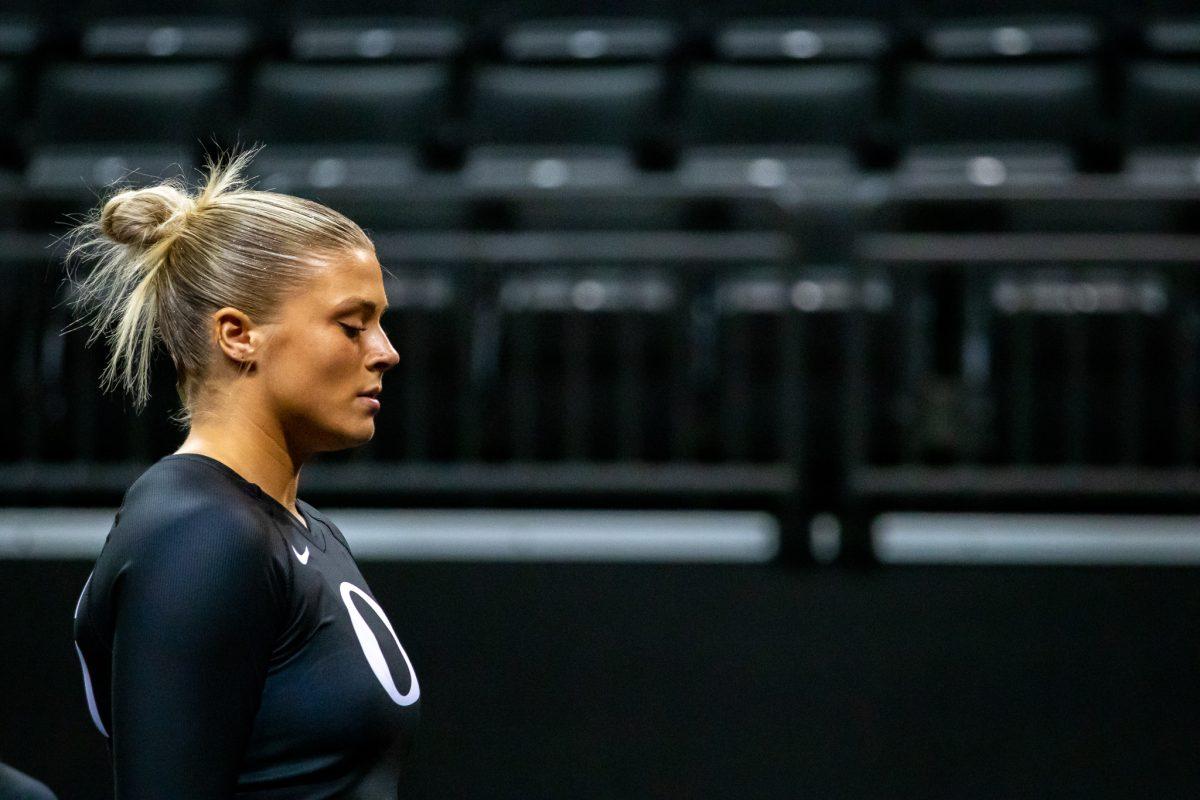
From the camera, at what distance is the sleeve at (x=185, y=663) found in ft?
2.60

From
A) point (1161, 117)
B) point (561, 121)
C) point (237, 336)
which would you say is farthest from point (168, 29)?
point (237, 336)

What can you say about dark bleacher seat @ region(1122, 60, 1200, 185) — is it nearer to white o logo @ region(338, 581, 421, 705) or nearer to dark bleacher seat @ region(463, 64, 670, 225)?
dark bleacher seat @ region(463, 64, 670, 225)

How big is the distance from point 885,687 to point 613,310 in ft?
2.84

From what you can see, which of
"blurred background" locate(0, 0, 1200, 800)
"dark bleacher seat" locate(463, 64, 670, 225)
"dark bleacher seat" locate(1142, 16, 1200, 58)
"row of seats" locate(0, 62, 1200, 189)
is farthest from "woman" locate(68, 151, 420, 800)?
"dark bleacher seat" locate(1142, 16, 1200, 58)

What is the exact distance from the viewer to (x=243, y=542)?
2.73 ft

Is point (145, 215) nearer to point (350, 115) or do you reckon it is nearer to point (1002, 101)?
point (350, 115)

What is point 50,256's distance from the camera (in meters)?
2.51

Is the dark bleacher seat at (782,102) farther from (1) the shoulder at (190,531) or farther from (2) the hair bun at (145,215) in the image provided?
(1) the shoulder at (190,531)

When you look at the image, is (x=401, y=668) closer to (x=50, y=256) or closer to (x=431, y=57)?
(x=50, y=256)

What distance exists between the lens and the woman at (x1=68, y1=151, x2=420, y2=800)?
0.80 meters

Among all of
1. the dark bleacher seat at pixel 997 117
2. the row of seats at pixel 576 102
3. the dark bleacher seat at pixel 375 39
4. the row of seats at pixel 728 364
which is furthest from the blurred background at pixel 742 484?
the dark bleacher seat at pixel 375 39

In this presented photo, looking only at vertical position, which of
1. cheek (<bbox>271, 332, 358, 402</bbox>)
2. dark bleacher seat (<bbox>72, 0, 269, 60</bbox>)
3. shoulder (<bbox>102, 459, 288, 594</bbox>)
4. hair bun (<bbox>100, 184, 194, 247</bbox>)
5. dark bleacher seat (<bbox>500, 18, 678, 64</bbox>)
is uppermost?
dark bleacher seat (<bbox>72, 0, 269, 60</bbox>)

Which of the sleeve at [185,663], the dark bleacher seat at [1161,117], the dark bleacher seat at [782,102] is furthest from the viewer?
the dark bleacher seat at [782,102]

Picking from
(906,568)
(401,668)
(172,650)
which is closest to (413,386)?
(906,568)
